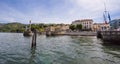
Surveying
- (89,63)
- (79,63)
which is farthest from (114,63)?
(79,63)

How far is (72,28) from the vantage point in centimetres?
16062

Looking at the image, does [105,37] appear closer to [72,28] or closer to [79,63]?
[79,63]

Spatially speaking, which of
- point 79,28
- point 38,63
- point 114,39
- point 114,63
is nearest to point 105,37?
point 114,39

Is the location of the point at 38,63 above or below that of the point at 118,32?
below

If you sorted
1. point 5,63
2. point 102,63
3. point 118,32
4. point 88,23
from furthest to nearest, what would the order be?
point 88,23, point 118,32, point 102,63, point 5,63

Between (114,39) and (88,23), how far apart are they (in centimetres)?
14403

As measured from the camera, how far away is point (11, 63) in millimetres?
14102

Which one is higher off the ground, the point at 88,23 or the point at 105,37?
the point at 88,23

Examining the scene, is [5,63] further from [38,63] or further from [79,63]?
[79,63]

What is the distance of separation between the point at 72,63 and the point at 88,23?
168 meters

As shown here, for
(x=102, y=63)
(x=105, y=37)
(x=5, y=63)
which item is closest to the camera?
(x=5, y=63)

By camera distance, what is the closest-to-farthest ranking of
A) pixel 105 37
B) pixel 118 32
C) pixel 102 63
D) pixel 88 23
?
pixel 102 63
pixel 118 32
pixel 105 37
pixel 88 23

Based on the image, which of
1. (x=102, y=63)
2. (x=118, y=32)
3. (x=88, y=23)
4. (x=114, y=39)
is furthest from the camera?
(x=88, y=23)

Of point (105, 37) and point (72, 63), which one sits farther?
point (105, 37)
